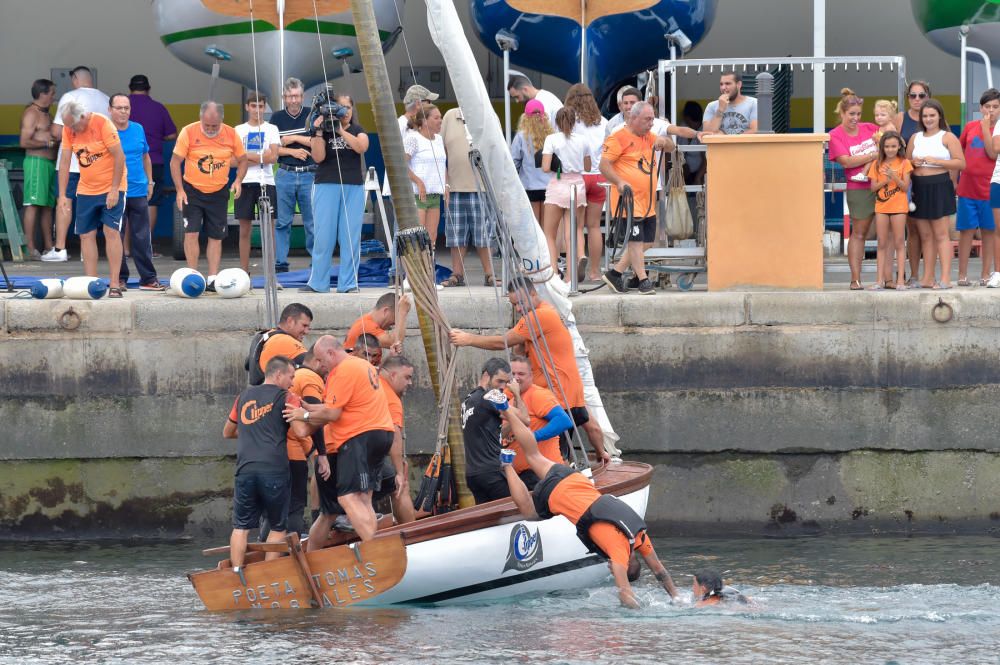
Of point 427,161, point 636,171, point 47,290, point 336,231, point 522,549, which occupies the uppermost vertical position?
point 427,161

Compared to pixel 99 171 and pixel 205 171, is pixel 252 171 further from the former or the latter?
pixel 99 171

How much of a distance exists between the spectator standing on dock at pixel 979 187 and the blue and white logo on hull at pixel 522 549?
456cm

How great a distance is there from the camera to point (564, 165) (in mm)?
12695

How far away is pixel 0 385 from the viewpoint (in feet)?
38.2

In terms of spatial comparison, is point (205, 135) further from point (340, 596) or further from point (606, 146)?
point (340, 596)

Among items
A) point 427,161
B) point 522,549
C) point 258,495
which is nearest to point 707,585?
point 522,549

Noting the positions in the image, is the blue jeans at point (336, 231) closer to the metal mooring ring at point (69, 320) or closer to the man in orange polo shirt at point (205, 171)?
the man in orange polo shirt at point (205, 171)

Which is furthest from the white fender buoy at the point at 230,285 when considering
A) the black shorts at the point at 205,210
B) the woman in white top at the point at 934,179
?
the woman in white top at the point at 934,179

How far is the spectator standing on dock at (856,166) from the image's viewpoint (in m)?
12.4

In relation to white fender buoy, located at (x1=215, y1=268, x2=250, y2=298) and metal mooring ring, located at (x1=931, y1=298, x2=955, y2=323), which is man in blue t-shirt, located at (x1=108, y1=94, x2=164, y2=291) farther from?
metal mooring ring, located at (x1=931, y1=298, x2=955, y2=323)

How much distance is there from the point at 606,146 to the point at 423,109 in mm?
1402

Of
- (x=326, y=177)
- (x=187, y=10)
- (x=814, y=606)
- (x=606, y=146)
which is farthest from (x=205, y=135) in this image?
(x=814, y=606)

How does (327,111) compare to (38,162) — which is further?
(38,162)

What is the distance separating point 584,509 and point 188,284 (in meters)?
3.96
